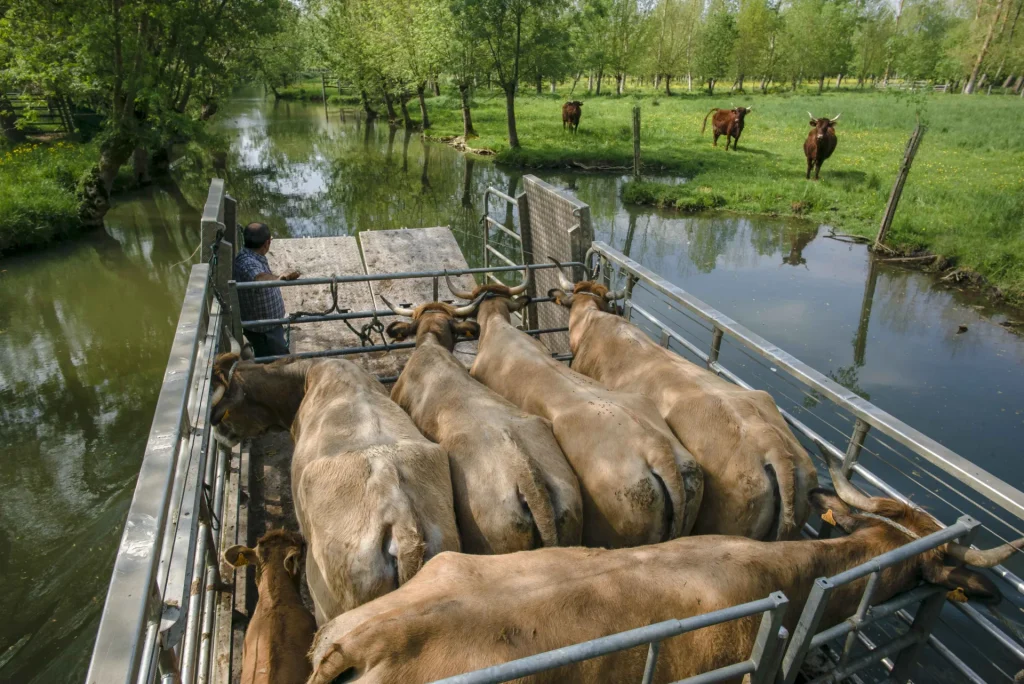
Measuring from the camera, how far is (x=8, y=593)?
19.6 feet

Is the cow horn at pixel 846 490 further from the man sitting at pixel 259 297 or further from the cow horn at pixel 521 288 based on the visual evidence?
the man sitting at pixel 259 297

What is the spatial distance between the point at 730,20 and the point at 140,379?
179 ft

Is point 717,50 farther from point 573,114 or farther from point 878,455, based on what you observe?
point 878,455

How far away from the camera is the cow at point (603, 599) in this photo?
2.12m

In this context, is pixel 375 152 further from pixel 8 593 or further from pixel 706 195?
pixel 8 593

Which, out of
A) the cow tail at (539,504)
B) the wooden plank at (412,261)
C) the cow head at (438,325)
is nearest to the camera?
the cow tail at (539,504)

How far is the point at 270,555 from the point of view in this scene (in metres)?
3.29

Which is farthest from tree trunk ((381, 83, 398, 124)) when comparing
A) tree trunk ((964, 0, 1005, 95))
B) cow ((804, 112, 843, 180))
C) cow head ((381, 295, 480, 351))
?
tree trunk ((964, 0, 1005, 95))

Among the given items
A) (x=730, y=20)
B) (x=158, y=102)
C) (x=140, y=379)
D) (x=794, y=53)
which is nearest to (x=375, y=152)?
(x=158, y=102)

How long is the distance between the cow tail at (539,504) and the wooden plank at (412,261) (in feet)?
10.7

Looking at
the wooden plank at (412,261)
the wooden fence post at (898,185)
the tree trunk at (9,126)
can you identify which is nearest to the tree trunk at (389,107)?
the tree trunk at (9,126)

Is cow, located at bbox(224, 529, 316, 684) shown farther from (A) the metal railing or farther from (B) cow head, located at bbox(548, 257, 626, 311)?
(B) cow head, located at bbox(548, 257, 626, 311)

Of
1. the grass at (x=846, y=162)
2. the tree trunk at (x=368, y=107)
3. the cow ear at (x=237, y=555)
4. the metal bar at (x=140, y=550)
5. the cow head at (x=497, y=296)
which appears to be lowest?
the tree trunk at (x=368, y=107)

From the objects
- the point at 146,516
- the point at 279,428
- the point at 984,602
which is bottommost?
the point at 279,428
